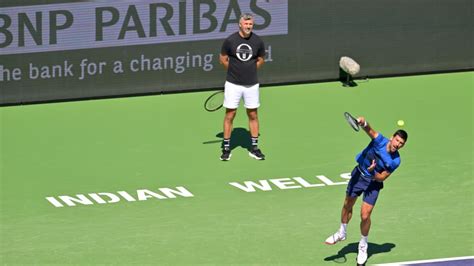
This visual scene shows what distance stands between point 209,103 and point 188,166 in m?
2.70

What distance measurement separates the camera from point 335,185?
19594 mm

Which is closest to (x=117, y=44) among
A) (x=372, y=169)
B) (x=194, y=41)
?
(x=194, y=41)

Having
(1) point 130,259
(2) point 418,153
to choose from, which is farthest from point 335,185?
(1) point 130,259

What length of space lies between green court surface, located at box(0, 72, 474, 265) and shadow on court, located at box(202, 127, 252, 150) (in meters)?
0.04

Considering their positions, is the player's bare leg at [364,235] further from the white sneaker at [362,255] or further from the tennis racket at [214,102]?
the tennis racket at [214,102]

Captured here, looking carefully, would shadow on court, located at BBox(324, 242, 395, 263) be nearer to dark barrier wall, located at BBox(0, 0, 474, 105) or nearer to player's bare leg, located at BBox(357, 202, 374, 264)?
player's bare leg, located at BBox(357, 202, 374, 264)

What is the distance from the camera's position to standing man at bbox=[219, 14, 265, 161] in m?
20.5

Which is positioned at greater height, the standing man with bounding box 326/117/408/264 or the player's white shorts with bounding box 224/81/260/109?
the standing man with bounding box 326/117/408/264

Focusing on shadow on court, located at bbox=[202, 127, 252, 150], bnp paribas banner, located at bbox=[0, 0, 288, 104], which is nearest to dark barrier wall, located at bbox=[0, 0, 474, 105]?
bnp paribas banner, located at bbox=[0, 0, 288, 104]

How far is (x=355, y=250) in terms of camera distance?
1717cm

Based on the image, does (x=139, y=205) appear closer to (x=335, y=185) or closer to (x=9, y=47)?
(x=335, y=185)

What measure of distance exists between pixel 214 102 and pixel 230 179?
10.7 ft

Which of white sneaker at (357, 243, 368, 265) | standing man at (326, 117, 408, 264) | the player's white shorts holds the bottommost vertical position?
white sneaker at (357, 243, 368, 265)

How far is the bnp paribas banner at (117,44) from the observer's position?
906 inches
